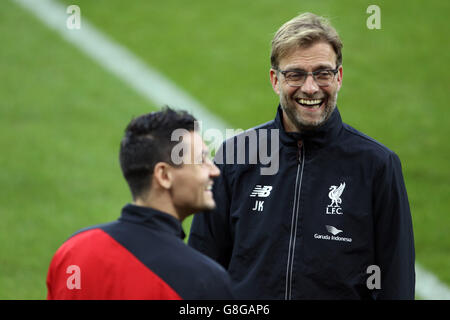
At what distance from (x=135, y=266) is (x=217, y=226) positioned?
117 centimetres

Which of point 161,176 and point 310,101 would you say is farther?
point 310,101

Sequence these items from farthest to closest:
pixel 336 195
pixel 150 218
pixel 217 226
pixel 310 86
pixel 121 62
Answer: pixel 121 62 < pixel 217 226 < pixel 310 86 < pixel 336 195 < pixel 150 218

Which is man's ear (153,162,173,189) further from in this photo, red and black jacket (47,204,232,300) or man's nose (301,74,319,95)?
man's nose (301,74,319,95)

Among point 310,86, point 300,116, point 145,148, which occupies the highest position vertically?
point 310,86

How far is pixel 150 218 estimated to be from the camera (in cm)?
255

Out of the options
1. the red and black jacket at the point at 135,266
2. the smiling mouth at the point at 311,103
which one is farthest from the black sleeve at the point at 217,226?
the red and black jacket at the point at 135,266

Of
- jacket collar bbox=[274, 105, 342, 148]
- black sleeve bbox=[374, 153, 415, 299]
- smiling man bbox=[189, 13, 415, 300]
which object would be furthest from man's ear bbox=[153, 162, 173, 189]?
black sleeve bbox=[374, 153, 415, 299]

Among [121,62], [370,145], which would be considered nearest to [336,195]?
[370,145]

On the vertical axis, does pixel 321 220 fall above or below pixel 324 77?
below

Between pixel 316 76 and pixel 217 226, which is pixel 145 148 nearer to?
pixel 217 226

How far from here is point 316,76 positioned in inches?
136

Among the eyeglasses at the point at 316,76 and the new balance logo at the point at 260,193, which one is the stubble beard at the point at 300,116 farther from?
the new balance logo at the point at 260,193

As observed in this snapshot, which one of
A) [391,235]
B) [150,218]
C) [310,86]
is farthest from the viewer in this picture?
[310,86]
